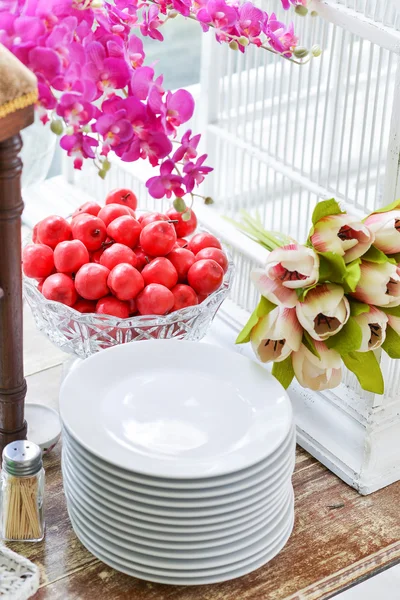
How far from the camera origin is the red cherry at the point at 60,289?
3.29ft

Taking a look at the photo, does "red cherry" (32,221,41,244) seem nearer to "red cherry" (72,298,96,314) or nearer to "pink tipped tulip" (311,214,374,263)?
"red cherry" (72,298,96,314)

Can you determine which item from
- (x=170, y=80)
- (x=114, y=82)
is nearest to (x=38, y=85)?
(x=114, y=82)

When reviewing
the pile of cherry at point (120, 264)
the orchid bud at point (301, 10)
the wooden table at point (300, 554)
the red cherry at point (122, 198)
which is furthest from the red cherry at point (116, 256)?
the orchid bud at point (301, 10)

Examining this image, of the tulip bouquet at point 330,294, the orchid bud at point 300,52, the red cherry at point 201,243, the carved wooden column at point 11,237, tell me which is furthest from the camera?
the red cherry at point 201,243

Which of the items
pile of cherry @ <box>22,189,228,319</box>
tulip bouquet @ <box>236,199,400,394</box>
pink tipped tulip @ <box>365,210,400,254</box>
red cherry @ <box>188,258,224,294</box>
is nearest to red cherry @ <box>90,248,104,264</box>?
pile of cherry @ <box>22,189,228,319</box>

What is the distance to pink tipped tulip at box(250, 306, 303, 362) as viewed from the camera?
0.90 m

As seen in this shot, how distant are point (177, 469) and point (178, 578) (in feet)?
0.34

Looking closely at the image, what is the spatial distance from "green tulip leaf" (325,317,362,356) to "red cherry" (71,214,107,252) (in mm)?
298

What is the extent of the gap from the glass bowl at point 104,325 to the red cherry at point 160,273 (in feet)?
0.12

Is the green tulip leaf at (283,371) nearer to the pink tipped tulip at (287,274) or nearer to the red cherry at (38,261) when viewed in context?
the pink tipped tulip at (287,274)

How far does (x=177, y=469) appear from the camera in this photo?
797 mm

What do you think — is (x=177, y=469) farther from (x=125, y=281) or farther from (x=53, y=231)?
(x=53, y=231)

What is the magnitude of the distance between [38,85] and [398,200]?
36 centimetres

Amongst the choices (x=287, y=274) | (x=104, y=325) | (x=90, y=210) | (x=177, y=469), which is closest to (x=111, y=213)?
(x=90, y=210)
